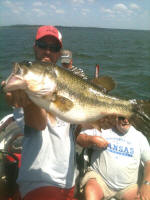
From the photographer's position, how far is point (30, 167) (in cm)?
315

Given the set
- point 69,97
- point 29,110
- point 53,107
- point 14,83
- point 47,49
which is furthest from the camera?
point 47,49

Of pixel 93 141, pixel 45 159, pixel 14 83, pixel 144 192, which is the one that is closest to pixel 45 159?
pixel 45 159

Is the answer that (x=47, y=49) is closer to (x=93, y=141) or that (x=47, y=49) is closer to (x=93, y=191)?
(x=93, y=141)

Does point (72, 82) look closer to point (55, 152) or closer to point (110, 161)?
point (55, 152)

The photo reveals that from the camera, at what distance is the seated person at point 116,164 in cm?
431

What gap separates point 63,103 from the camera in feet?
8.89

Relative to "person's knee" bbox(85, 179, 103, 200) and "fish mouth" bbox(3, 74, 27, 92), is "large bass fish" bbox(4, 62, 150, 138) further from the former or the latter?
"person's knee" bbox(85, 179, 103, 200)

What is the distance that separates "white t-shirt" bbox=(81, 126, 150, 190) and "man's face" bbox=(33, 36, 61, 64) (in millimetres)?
1505

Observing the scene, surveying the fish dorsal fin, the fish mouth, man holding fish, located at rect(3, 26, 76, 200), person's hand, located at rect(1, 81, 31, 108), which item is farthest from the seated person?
the fish mouth

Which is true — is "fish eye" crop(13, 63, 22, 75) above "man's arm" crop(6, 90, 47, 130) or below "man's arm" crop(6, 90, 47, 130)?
above

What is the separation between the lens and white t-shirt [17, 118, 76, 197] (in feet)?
10.2

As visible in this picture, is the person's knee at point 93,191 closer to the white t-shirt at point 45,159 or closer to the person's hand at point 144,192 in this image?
the person's hand at point 144,192

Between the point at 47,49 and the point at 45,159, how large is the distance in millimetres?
1642

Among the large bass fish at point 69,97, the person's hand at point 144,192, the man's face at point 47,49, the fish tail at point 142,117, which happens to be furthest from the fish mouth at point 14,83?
the person's hand at point 144,192
